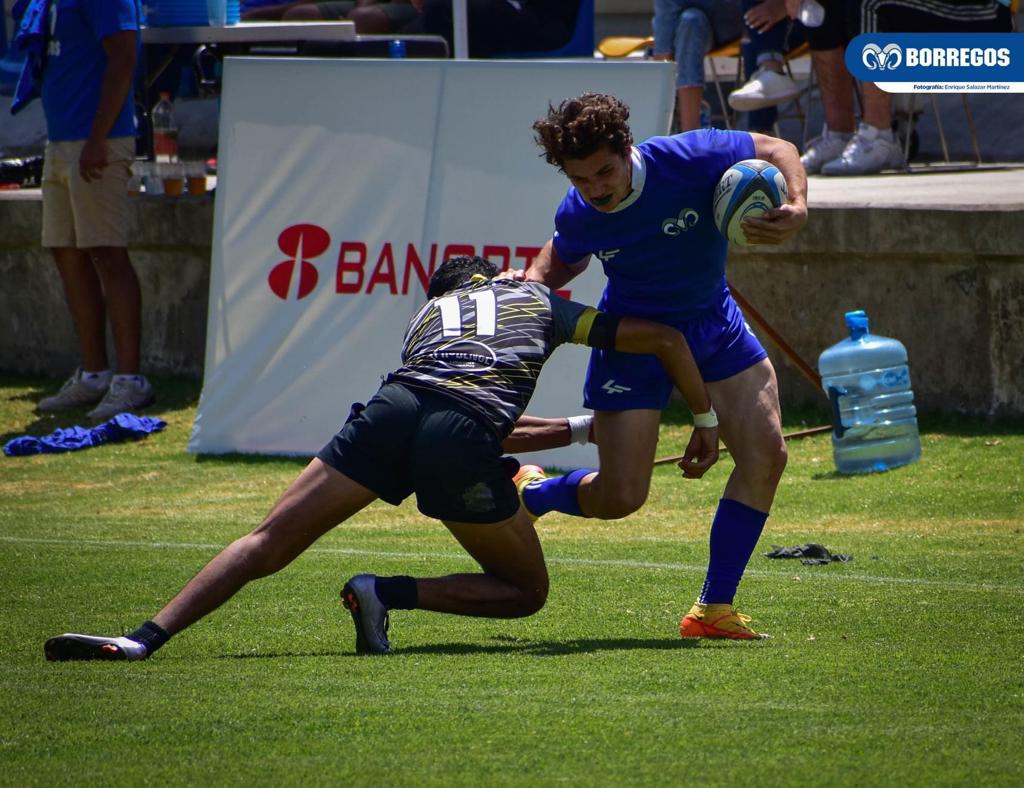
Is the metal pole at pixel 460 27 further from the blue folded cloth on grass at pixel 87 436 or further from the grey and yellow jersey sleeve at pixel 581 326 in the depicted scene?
the grey and yellow jersey sleeve at pixel 581 326

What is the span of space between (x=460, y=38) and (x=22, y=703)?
7.79 meters

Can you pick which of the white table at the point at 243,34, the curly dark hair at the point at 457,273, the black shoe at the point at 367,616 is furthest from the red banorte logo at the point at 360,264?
the black shoe at the point at 367,616

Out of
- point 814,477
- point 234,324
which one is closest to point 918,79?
point 814,477

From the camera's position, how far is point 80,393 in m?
12.6

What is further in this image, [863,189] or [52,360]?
[52,360]

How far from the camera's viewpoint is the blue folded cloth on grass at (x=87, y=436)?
11.6 metres

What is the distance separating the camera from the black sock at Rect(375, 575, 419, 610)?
5.70 meters

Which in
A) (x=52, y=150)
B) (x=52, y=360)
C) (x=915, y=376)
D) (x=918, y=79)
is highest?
(x=918, y=79)

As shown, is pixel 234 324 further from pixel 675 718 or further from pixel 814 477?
pixel 675 718

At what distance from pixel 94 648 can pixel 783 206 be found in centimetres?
275

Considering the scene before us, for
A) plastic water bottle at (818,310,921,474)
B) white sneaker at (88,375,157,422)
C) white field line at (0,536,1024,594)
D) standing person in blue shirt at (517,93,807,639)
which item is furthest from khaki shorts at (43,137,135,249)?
standing person in blue shirt at (517,93,807,639)

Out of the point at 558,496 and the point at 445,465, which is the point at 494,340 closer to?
the point at 445,465

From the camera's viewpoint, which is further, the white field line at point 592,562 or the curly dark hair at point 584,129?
the white field line at point 592,562

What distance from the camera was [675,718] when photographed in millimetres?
4527
